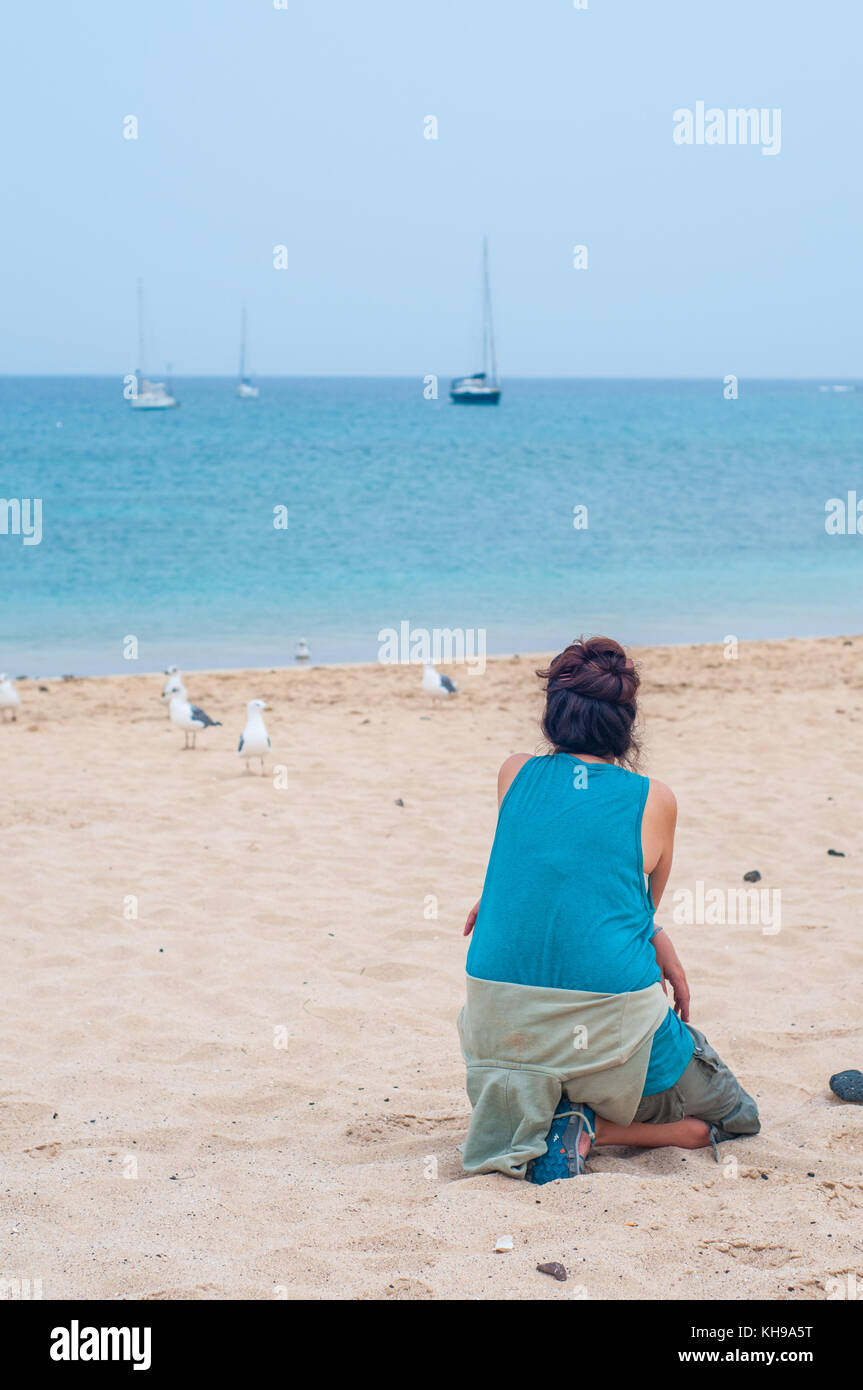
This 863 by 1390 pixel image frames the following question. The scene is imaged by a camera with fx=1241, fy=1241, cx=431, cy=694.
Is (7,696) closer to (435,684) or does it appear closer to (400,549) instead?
(435,684)

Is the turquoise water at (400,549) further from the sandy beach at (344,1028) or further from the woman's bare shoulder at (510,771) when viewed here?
the woman's bare shoulder at (510,771)

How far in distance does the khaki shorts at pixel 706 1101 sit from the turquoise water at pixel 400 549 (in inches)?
418

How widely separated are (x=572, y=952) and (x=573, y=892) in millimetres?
148

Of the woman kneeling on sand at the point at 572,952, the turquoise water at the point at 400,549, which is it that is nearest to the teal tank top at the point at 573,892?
the woman kneeling on sand at the point at 572,952

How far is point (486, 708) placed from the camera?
10492 mm

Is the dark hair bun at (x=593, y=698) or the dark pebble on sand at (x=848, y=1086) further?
the dark pebble on sand at (x=848, y=1086)

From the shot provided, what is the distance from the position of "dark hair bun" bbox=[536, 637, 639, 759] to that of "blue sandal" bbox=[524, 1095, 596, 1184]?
924mm

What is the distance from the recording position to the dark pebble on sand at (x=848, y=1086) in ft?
12.1

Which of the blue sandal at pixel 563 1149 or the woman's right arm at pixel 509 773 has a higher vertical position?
the woman's right arm at pixel 509 773

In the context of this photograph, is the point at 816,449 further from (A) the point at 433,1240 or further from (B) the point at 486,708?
(A) the point at 433,1240

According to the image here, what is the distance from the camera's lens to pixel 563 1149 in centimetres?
314

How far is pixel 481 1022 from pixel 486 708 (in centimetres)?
737

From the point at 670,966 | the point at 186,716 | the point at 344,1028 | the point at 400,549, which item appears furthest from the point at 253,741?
the point at 400,549
